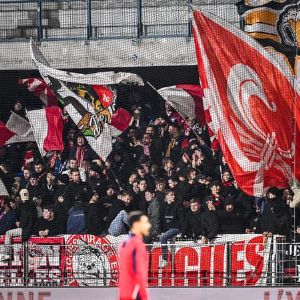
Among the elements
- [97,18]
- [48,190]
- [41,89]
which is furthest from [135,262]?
[97,18]

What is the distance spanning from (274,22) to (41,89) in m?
3.96

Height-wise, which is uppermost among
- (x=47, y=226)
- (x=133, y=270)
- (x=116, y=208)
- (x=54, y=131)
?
(x=54, y=131)

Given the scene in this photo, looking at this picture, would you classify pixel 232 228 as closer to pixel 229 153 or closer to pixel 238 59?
pixel 229 153

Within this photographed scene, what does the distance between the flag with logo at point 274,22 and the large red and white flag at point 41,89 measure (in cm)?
337

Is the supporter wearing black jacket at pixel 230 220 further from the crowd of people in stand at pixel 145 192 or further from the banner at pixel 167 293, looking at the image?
the banner at pixel 167 293

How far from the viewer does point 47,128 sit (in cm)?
1841

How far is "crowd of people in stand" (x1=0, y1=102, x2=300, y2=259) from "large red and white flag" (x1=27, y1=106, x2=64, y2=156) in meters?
0.17

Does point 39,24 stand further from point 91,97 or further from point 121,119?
point 121,119

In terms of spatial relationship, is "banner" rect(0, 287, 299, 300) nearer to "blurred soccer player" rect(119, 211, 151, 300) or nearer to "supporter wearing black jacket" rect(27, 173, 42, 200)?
"supporter wearing black jacket" rect(27, 173, 42, 200)

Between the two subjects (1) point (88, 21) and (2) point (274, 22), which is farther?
(1) point (88, 21)

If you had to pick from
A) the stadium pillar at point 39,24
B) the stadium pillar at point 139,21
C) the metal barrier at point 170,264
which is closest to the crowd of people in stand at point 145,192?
the metal barrier at point 170,264

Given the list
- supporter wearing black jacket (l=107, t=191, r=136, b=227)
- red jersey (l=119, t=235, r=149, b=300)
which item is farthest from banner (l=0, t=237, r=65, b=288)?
red jersey (l=119, t=235, r=149, b=300)

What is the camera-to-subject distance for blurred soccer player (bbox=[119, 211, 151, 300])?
10.8m

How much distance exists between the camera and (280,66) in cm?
1781
